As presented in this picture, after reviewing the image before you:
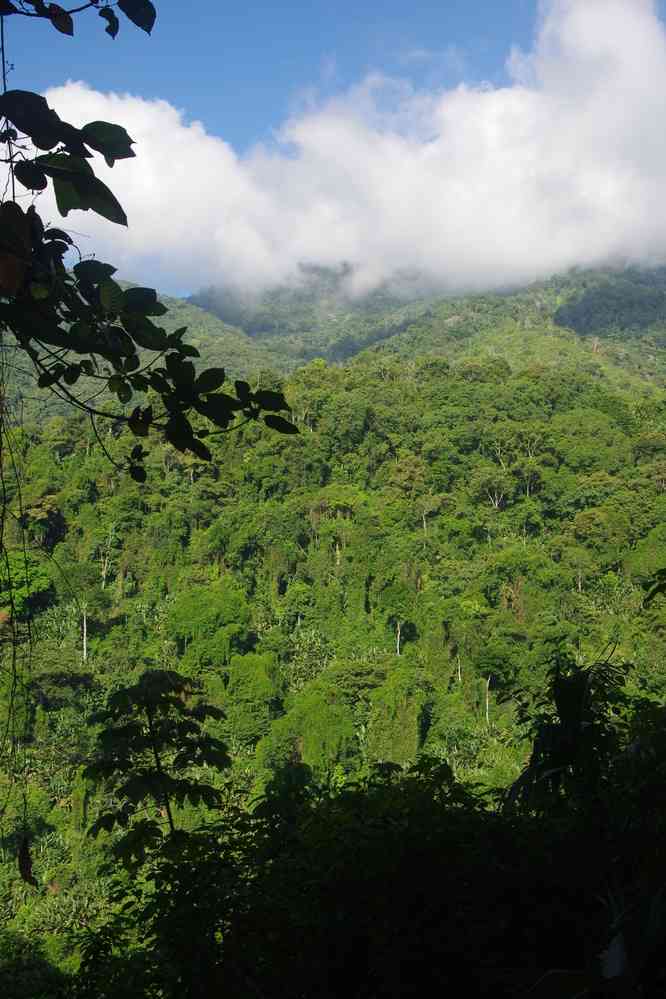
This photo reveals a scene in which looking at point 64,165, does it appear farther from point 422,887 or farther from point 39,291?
point 422,887

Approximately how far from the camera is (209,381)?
93 centimetres

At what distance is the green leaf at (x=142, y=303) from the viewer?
2.92 ft

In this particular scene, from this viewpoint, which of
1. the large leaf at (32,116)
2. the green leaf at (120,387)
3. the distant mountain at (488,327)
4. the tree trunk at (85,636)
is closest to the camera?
the large leaf at (32,116)

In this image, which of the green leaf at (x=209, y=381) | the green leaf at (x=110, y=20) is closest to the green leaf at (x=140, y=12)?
the green leaf at (x=110, y=20)

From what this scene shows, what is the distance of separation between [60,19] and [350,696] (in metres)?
20.8

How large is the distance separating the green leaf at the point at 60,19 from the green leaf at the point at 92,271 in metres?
0.20

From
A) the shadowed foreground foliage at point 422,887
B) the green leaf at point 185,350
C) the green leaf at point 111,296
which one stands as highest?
the green leaf at point 111,296

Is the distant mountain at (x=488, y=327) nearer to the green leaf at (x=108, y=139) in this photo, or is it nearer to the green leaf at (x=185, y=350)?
the green leaf at (x=185, y=350)


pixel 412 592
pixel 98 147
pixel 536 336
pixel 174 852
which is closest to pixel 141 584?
pixel 412 592

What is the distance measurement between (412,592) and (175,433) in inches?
933

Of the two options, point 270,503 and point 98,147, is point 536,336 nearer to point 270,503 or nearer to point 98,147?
point 270,503

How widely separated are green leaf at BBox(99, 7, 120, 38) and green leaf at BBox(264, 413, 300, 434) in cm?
43

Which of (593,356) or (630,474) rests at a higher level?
(593,356)

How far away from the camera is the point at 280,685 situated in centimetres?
2231
